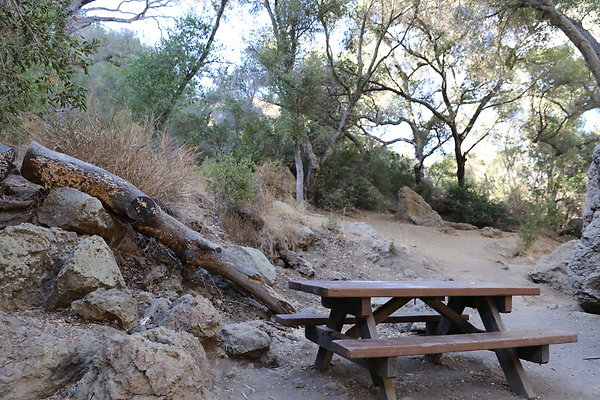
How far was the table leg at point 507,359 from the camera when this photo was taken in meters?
3.48

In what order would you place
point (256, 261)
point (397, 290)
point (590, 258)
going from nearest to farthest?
point (397, 290) → point (256, 261) → point (590, 258)

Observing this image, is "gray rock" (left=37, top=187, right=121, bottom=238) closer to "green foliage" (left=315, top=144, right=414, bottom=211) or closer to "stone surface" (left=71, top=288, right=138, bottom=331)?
"stone surface" (left=71, top=288, right=138, bottom=331)

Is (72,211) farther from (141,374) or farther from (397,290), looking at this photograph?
(397,290)

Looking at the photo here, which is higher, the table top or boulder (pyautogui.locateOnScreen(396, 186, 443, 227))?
boulder (pyautogui.locateOnScreen(396, 186, 443, 227))

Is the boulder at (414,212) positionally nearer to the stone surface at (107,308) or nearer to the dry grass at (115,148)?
the dry grass at (115,148)

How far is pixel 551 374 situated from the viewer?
13.4 ft

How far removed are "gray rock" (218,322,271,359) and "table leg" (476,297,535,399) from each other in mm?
1841

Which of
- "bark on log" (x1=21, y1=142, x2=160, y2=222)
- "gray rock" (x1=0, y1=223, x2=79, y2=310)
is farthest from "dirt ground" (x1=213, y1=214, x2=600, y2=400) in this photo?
"bark on log" (x1=21, y1=142, x2=160, y2=222)

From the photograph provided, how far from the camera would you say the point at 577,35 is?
10133 mm

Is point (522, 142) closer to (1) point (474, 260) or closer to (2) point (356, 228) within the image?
(1) point (474, 260)

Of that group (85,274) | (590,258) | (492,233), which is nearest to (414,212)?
Answer: (492,233)

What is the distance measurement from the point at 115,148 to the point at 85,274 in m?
1.96

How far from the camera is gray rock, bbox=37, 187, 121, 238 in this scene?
163 inches

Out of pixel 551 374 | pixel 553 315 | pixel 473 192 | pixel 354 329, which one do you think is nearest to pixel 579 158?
pixel 473 192
